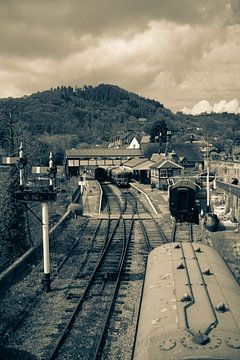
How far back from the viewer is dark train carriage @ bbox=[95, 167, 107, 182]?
78.9 meters

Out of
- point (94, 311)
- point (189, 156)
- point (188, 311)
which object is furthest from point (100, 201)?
point (188, 311)

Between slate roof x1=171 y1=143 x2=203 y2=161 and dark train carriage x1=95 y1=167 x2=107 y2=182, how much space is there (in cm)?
1533

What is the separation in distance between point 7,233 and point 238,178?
30.1 meters

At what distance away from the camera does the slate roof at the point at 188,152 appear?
76375 mm

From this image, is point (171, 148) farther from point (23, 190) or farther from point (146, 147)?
point (23, 190)

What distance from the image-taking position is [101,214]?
3859cm

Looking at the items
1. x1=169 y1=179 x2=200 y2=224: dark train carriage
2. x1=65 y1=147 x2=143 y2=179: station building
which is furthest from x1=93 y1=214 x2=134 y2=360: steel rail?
x1=65 y1=147 x2=143 y2=179: station building

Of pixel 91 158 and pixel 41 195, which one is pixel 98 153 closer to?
pixel 91 158

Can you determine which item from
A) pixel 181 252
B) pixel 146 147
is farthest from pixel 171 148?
pixel 181 252

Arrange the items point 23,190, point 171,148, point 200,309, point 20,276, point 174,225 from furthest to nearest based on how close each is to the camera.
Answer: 1. point 171,148
2. point 174,225
3. point 20,276
4. point 23,190
5. point 200,309

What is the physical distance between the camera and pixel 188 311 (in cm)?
696

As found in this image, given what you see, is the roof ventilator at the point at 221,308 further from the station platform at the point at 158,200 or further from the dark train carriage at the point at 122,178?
the dark train carriage at the point at 122,178

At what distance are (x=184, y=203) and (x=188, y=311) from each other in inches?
1099

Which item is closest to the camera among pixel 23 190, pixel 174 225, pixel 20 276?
pixel 23 190
